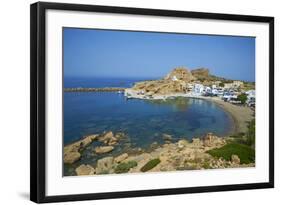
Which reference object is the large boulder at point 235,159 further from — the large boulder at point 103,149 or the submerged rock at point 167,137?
the large boulder at point 103,149

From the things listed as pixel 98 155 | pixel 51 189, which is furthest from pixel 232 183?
pixel 51 189

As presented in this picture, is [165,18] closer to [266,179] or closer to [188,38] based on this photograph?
[188,38]

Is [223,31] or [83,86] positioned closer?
[83,86]

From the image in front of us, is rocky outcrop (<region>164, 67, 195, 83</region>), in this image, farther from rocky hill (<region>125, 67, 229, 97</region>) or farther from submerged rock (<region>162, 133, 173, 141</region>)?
submerged rock (<region>162, 133, 173, 141</region>)

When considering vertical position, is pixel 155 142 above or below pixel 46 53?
below

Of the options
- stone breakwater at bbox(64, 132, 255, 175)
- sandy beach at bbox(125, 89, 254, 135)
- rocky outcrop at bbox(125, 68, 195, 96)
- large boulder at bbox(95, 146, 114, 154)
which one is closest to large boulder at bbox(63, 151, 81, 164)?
stone breakwater at bbox(64, 132, 255, 175)

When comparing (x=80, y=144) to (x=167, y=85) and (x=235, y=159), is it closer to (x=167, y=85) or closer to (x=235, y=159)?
(x=167, y=85)

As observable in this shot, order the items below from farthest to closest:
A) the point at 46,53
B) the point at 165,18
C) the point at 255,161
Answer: the point at 255,161 < the point at 165,18 < the point at 46,53

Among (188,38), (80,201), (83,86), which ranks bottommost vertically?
(80,201)
